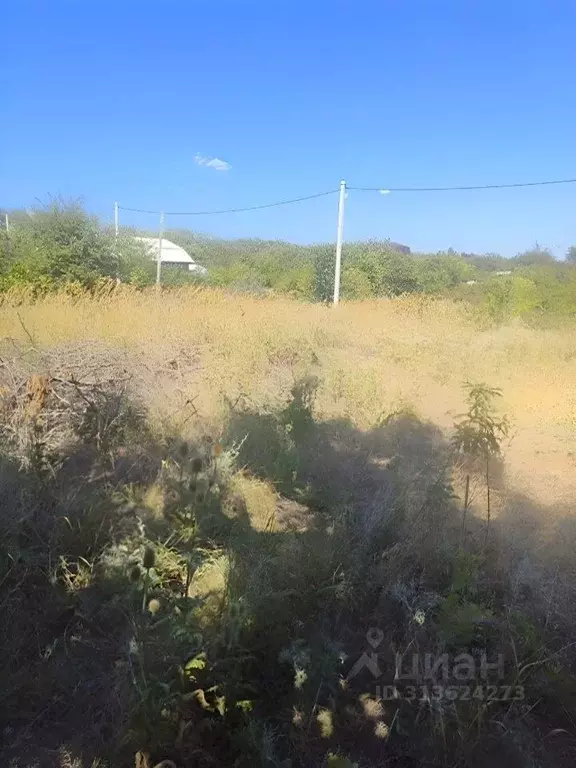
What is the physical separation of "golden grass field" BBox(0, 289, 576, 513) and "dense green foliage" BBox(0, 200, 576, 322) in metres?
2.08

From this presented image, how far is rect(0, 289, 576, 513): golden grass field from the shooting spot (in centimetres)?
517

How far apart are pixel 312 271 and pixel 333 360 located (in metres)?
11.3

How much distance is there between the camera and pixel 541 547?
3.34 metres

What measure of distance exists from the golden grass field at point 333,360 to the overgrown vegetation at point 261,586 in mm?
239

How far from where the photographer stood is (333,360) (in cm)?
714

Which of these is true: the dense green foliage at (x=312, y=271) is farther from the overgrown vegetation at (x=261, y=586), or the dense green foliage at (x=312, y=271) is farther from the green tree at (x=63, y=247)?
the overgrown vegetation at (x=261, y=586)
